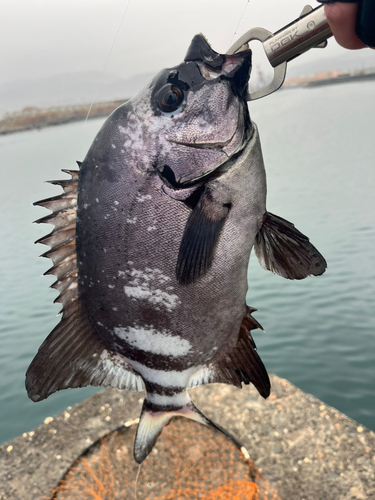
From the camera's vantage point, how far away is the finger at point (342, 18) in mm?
1369

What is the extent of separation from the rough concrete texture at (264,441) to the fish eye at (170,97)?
9.95 feet

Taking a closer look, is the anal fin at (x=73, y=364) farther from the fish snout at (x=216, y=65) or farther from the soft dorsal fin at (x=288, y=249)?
the fish snout at (x=216, y=65)

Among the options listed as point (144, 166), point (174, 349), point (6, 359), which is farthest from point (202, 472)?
point (6, 359)

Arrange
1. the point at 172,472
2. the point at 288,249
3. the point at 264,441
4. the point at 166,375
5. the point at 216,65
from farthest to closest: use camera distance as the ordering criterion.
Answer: the point at 264,441 < the point at 172,472 < the point at 166,375 < the point at 288,249 < the point at 216,65

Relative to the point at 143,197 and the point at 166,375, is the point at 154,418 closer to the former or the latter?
the point at 166,375

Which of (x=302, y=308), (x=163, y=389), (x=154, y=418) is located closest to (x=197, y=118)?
(x=163, y=389)

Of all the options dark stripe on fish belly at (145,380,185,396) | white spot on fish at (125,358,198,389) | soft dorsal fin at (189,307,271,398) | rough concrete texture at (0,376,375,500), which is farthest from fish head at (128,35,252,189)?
rough concrete texture at (0,376,375,500)

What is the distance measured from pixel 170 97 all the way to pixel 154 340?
3.63 feet

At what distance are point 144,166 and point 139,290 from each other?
1.81ft

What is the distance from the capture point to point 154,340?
1.85m

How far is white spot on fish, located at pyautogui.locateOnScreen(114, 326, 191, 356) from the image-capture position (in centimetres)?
183

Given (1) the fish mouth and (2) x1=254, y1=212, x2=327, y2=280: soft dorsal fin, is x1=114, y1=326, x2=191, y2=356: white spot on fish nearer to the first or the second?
(2) x1=254, y1=212, x2=327, y2=280: soft dorsal fin

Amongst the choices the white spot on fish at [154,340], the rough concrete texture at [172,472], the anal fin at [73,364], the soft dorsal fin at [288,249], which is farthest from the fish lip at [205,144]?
the rough concrete texture at [172,472]

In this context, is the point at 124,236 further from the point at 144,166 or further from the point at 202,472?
the point at 202,472
